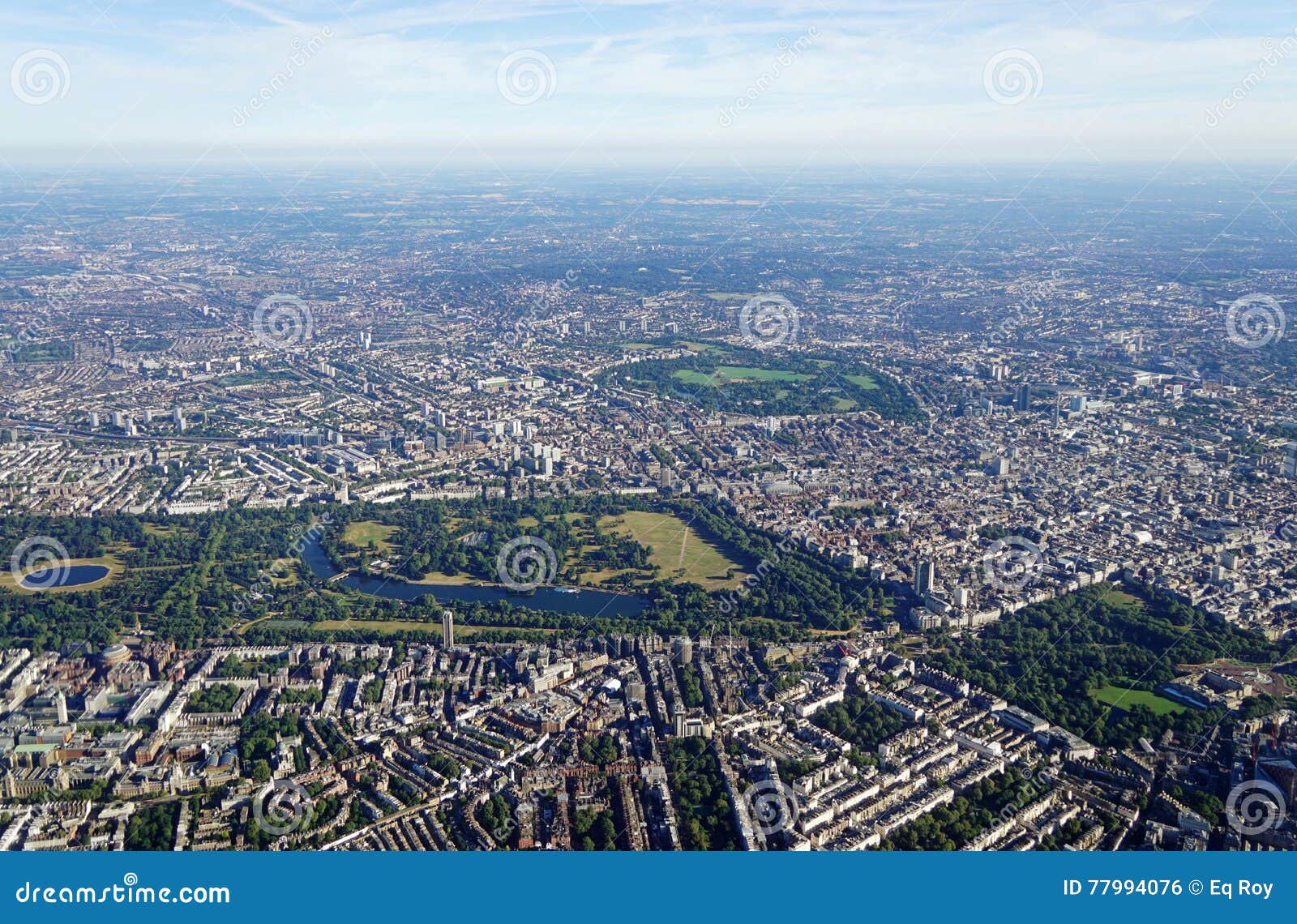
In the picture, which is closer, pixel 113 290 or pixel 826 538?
pixel 826 538

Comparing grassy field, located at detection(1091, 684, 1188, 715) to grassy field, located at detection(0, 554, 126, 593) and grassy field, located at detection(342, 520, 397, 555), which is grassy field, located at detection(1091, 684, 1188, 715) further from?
grassy field, located at detection(0, 554, 126, 593)

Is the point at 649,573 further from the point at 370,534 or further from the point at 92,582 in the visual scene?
the point at 92,582

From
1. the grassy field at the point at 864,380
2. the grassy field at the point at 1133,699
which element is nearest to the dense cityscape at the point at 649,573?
the grassy field at the point at 1133,699

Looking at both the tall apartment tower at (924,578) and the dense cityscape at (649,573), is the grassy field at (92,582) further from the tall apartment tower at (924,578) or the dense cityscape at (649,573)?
the tall apartment tower at (924,578)

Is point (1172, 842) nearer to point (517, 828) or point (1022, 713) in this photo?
point (1022, 713)

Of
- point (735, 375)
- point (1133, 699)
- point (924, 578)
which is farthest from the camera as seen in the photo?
point (735, 375)

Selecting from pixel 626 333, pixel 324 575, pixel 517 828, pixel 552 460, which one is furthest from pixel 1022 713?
pixel 626 333

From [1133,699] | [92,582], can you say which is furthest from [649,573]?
[92,582]
